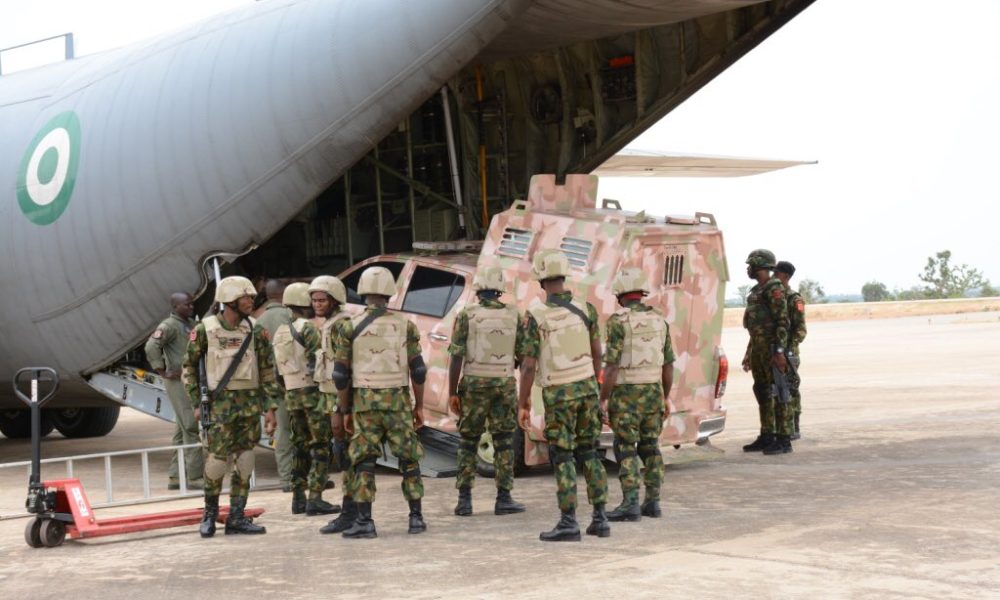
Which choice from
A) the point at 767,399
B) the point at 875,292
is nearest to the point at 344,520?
the point at 767,399

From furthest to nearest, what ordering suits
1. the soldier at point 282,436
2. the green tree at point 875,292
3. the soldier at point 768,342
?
1. the green tree at point 875,292
2. the soldier at point 768,342
3. the soldier at point 282,436

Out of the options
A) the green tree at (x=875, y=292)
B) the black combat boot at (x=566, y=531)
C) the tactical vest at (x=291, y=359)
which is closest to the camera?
the black combat boot at (x=566, y=531)

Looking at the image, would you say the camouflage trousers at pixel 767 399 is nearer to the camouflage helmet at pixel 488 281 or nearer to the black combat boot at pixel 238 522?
the camouflage helmet at pixel 488 281

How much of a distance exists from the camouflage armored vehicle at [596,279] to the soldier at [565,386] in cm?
222

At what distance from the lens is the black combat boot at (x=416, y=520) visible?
30.0 feet

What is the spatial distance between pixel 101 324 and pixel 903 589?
9.26 m

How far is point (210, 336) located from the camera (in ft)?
30.7

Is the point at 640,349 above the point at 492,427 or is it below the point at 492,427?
above

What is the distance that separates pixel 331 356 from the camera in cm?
998

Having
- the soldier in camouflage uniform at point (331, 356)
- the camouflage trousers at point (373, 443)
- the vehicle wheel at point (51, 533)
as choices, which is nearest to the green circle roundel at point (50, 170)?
the soldier in camouflage uniform at point (331, 356)

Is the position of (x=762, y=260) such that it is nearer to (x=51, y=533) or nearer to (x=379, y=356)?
(x=379, y=356)

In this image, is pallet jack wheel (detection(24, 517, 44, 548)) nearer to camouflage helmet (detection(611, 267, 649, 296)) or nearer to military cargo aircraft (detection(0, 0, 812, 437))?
military cargo aircraft (detection(0, 0, 812, 437))

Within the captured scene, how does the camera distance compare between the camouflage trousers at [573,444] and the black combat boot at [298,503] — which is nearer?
the camouflage trousers at [573,444]

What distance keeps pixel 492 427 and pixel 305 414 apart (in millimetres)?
1505
